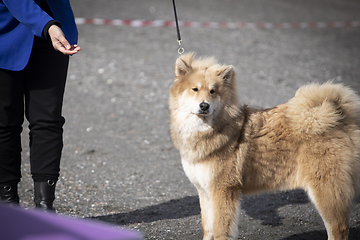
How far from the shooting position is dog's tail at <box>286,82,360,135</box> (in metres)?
2.57

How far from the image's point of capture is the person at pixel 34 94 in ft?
7.68

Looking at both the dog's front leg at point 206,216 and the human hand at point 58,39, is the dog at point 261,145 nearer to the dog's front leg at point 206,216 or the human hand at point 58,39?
the dog's front leg at point 206,216

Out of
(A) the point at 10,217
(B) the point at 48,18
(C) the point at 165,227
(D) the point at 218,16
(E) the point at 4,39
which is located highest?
(D) the point at 218,16

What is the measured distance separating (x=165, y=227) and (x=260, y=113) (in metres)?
1.32

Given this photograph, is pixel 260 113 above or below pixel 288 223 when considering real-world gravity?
above

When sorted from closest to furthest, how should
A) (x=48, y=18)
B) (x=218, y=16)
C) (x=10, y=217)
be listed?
1. (x=10, y=217)
2. (x=48, y=18)
3. (x=218, y=16)

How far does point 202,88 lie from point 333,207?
1.30 meters

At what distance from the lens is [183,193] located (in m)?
3.76

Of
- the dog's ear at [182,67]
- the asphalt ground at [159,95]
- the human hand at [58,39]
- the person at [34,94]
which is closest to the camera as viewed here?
the human hand at [58,39]

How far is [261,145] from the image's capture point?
2.62m

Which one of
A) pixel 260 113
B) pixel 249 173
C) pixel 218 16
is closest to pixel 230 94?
pixel 260 113

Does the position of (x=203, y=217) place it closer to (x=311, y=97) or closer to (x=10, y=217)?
(x=311, y=97)

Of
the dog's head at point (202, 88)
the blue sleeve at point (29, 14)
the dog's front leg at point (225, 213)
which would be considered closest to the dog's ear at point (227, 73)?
the dog's head at point (202, 88)

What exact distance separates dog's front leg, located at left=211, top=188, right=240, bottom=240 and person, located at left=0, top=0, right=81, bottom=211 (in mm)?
1239
